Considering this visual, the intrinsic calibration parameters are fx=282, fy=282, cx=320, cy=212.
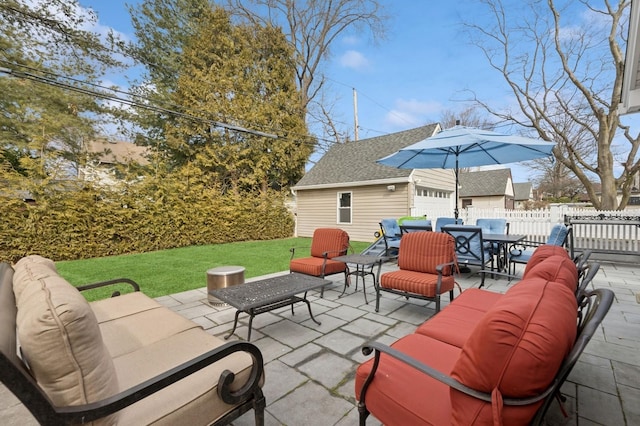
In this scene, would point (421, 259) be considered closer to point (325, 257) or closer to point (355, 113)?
point (325, 257)

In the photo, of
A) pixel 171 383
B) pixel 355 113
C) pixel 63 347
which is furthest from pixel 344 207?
pixel 63 347

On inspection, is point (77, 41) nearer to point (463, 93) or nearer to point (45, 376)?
point (45, 376)

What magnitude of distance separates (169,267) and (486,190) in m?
29.2

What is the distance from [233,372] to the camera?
153 centimetres

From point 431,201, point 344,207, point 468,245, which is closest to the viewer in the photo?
point 468,245

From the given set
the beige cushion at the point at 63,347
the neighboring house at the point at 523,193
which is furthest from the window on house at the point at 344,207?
the neighboring house at the point at 523,193

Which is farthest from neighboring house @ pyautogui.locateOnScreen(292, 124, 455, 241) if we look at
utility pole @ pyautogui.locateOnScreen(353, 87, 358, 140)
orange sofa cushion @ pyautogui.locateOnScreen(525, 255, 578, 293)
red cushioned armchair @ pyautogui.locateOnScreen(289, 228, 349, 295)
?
orange sofa cushion @ pyautogui.locateOnScreen(525, 255, 578, 293)

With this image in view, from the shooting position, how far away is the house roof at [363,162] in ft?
38.4

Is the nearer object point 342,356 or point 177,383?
point 177,383

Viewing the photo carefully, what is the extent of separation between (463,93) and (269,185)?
11761mm

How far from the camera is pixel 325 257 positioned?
14.3ft

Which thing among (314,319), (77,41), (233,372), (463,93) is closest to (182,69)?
(77,41)

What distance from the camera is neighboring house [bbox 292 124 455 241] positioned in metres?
11.0

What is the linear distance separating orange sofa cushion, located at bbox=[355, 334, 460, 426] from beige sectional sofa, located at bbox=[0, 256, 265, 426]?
640 millimetres
